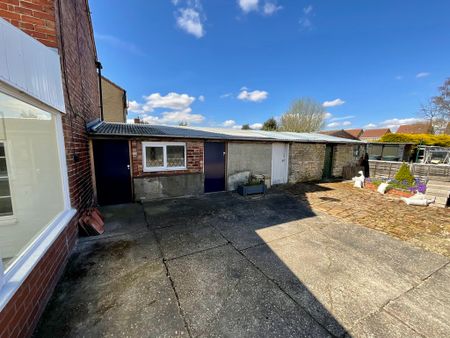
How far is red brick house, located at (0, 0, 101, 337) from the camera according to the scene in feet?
5.51

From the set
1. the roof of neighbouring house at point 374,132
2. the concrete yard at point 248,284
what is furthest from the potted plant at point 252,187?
the roof of neighbouring house at point 374,132

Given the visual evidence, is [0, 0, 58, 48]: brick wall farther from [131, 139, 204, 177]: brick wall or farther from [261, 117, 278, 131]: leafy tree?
[261, 117, 278, 131]: leafy tree

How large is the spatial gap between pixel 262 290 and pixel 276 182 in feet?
22.0

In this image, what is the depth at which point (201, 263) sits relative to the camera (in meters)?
2.87

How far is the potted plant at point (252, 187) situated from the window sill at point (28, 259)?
498cm

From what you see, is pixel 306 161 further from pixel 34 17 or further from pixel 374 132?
pixel 374 132

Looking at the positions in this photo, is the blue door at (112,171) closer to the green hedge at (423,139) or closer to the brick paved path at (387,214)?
the brick paved path at (387,214)

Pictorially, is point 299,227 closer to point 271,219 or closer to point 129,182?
point 271,219

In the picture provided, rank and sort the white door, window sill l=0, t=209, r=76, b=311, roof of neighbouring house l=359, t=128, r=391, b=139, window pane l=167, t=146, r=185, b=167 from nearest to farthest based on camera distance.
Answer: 1. window sill l=0, t=209, r=76, b=311
2. window pane l=167, t=146, r=185, b=167
3. the white door
4. roof of neighbouring house l=359, t=128, r=391, b=139

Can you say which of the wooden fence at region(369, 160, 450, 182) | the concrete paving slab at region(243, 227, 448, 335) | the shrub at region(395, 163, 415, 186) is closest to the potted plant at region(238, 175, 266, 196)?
the concrete paving slab at region(243, 227, 448, 335)

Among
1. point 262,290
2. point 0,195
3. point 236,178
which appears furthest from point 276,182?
point 0,195

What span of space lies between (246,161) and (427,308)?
600cm

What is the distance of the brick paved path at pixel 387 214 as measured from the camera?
380 cm

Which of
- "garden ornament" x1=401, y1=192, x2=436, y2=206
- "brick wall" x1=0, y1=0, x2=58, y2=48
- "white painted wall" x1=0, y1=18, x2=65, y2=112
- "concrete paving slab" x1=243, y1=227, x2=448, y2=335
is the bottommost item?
"concrete paving slab" x1=243, y1=227, x2=448, y2=335
